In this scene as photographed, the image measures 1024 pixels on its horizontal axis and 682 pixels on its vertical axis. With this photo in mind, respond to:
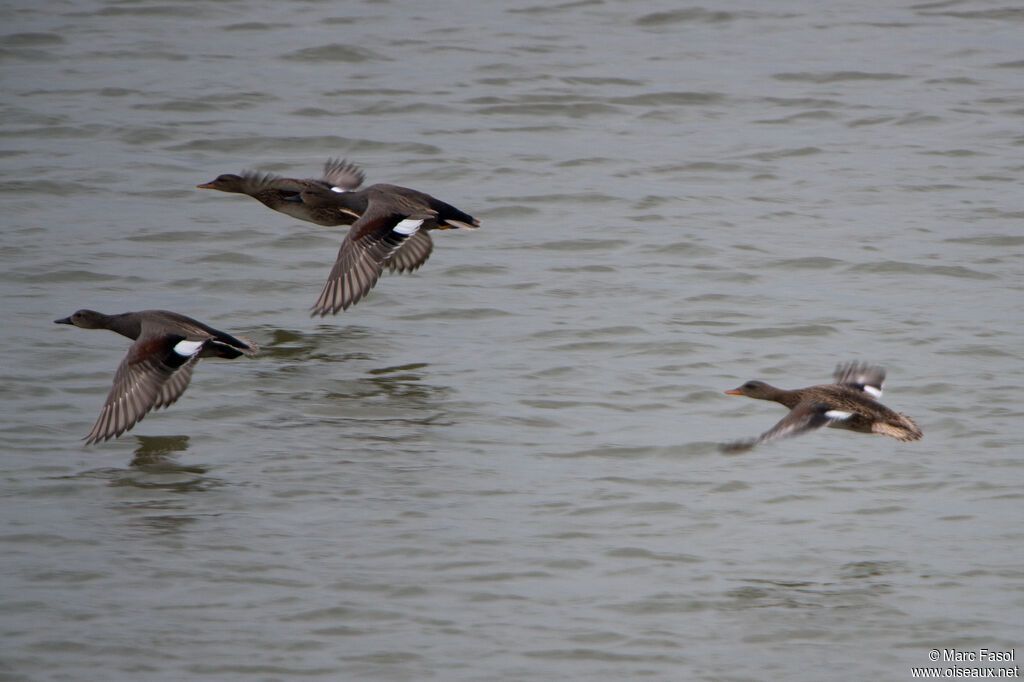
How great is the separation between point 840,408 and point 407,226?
3.77 m

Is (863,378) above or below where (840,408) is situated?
below

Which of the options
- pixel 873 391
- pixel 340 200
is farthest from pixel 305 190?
pixel 873 391

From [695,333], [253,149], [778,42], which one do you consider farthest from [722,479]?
[778,42]

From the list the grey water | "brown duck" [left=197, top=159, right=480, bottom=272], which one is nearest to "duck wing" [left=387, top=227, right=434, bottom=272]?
"brown duck" [left=197, top=159, right=480, bottom=272]

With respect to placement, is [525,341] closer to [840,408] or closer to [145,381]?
[145,381]

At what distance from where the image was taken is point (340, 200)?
1136 cm

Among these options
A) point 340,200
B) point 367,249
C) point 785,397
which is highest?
point 340,200

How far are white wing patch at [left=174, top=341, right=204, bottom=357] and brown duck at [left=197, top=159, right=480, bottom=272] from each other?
240 cm

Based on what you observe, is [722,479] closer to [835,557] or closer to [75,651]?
Answer: [835,557]

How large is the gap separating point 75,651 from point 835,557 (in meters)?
3.50

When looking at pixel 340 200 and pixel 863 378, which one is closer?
pixel 863 378

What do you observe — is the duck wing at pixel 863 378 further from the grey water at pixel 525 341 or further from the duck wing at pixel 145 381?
the duck wing at pixel 145 381

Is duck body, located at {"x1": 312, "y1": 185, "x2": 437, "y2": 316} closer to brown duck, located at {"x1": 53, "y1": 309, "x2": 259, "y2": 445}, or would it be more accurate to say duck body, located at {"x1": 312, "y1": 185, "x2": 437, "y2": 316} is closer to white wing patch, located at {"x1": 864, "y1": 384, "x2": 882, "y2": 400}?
brown duck, located at {"x1": 53, "y1": 309, "x2": 259, "y2": 445}

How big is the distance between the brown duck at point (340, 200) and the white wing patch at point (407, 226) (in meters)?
0.27
